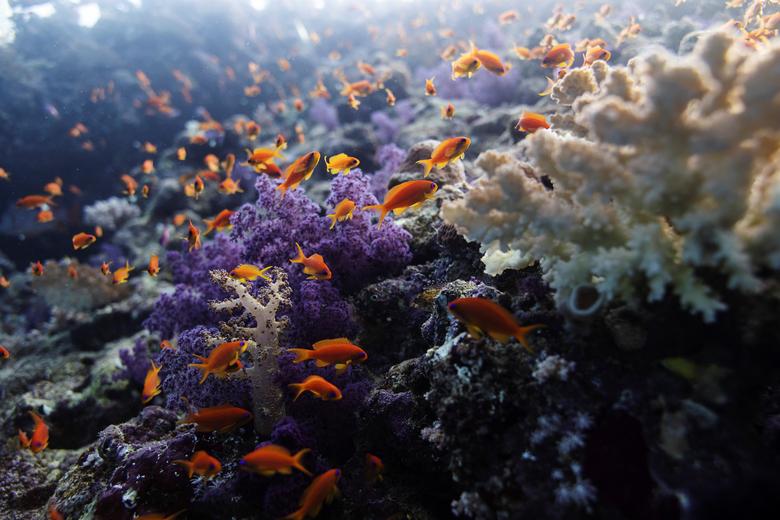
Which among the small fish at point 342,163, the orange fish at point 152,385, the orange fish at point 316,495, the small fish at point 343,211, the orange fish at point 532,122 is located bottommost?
the orange fish at point 152,385

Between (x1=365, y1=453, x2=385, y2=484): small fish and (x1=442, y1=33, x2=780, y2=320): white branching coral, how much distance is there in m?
1.49

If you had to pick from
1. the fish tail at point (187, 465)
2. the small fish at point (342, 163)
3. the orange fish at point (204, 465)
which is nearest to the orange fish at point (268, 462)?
the orange fish at point (204, 465)

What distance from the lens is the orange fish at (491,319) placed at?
1876 mm

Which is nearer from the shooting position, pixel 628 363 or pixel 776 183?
pixel 776 183

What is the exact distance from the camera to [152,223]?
1114cm

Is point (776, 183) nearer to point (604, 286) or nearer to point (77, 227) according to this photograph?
point (604, 286)

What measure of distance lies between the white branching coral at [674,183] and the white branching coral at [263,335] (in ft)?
6.05

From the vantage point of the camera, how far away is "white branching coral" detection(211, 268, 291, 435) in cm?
288

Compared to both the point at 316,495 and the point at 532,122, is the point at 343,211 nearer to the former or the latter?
the point at 532,122

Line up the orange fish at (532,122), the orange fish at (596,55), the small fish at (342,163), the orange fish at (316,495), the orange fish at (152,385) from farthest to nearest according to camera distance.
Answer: the orange fish at (596,55), the orange fish at (152,385), the small fish at (342,163), the orange fish at (532,122), the orange fish at (316,495)

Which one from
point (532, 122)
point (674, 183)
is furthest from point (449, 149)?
point (674, 183)

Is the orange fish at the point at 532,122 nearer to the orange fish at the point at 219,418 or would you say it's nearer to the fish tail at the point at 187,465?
the orange fish at the point at 219,418

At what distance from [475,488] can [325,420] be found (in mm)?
1313

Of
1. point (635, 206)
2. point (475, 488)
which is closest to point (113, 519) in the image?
point (475, 488)
